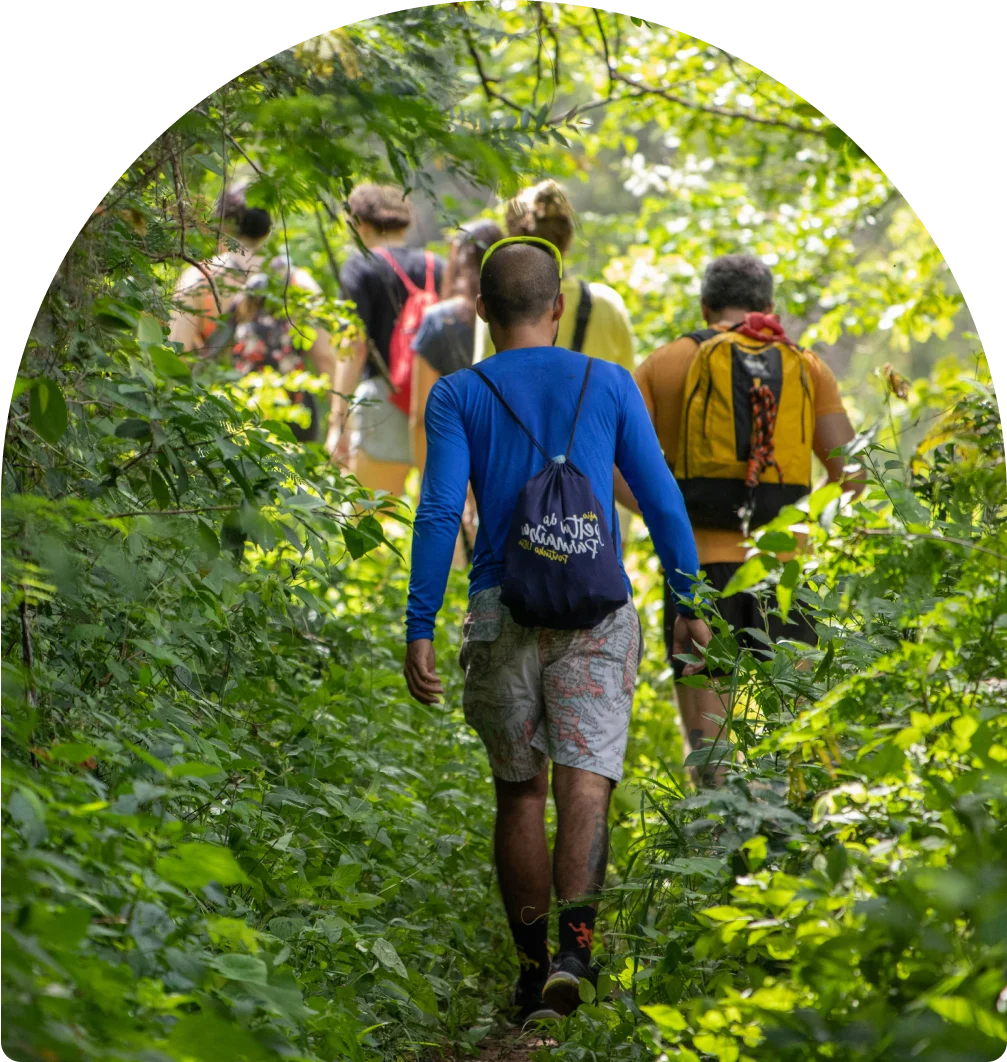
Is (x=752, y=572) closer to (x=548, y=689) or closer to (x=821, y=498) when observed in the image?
(x=821, y=498)

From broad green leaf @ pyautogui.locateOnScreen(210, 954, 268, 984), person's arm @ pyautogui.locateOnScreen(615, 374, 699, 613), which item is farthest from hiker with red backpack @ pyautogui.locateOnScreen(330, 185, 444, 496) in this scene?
broad green leaf @ pyautogui.locateOnScreen(210, 954, 268, 984)

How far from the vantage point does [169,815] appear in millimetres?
2834

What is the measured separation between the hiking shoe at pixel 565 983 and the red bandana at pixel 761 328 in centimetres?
249

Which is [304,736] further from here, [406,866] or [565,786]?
[565,786]

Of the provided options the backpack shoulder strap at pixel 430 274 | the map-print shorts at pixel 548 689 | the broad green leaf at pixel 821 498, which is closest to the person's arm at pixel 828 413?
the map-print shorts at pixel 548 689

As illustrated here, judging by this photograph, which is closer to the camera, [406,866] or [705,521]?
[406,866]

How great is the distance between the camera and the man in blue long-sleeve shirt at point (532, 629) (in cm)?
372

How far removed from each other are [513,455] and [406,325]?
422 cm

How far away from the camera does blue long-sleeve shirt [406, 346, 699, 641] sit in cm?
378

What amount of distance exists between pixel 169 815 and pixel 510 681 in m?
1.18

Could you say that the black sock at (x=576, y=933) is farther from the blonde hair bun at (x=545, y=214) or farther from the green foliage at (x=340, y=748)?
the blonde hair bun at (x=545, y=214)

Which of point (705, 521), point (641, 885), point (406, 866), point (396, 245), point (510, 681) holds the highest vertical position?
point (396, 245)

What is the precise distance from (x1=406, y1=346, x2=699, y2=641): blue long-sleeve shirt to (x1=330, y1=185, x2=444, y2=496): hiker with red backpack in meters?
3.84

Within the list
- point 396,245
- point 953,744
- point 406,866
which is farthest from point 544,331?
point 396,245
